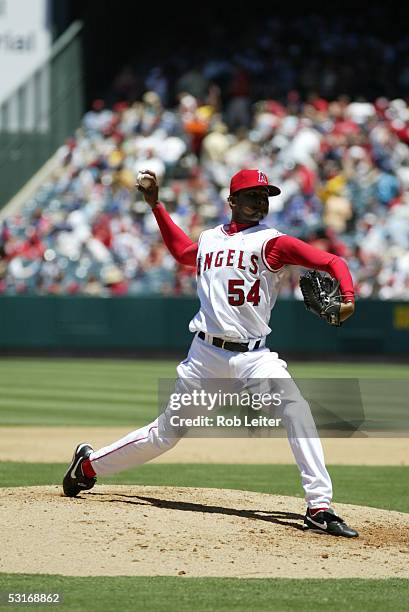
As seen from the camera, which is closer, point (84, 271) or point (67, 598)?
point (67, 598)

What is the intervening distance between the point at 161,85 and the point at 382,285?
8.33 m

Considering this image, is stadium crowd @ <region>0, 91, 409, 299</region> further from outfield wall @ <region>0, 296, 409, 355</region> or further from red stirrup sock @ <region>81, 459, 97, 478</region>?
red stirrup sock @ <region>81, 459, 97, 478</region>

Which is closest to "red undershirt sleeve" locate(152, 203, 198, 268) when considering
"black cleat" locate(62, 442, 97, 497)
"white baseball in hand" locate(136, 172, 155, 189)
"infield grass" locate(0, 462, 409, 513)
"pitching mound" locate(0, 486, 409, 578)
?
"white baseball in hand" locate(136, 172, 155, 189)

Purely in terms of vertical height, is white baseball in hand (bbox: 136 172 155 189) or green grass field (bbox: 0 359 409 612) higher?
white baseball in hand (bbox: 136 172 155 189)

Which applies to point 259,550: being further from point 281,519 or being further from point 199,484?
point 199,484

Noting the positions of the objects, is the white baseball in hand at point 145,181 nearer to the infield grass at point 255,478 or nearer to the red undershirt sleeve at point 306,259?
the red undershirt sleeve at point 306,259

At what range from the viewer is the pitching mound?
5.52 m

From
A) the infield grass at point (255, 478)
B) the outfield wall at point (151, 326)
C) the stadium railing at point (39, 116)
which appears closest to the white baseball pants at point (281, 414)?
the infield grass at point (255, 478)

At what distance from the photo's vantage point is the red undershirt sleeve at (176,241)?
21.9 feet

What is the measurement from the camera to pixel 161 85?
2561 centimetres

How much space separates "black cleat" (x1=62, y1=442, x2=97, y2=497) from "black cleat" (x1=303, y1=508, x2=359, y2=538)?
136cm

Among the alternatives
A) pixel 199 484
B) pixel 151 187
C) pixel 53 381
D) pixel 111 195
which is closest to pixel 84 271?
pixel 111 195

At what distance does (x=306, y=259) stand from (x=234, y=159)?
16.6 metres

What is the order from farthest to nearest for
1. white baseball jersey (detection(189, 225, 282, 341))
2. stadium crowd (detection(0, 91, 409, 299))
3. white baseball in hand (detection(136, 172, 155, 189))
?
stadium crowd (detection(0, 91, 409, 299))
white baseball in hand (detection(136, 172, 155, 189))
white baseball jersey (detection(189, 225, 282, 341))
